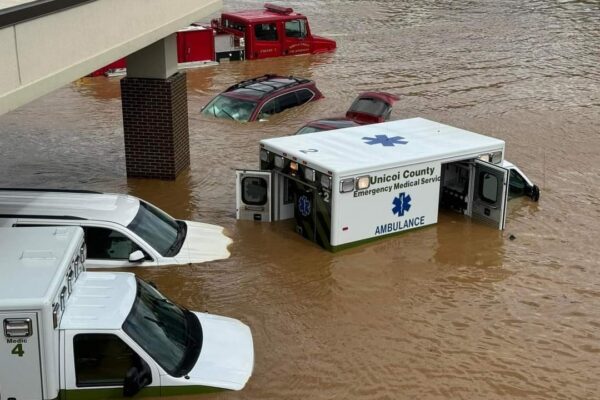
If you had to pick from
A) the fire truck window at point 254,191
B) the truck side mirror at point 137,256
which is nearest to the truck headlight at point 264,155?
the fire truck window at point 254,191

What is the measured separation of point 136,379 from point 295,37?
26322 millimetres

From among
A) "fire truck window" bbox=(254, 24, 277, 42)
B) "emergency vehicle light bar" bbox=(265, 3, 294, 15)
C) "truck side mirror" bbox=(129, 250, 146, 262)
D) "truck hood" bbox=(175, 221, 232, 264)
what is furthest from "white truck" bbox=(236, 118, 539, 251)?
"emergency vehicle light bar" bbox=(265, 3, 294, 15)

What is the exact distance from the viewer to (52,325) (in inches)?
321

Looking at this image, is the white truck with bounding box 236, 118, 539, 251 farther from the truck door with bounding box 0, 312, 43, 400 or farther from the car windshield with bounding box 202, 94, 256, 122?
the car windshield with bounding box 202, 94, 256, 122

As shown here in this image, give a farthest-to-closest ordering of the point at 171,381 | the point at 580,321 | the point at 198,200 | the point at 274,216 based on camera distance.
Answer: the point at 198,200 < the point at 274,216 < the point at 580,321 < the point at 171,381

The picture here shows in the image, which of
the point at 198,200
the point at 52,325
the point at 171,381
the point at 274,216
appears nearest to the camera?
the point at 52,325

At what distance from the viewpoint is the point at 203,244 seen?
14688 millimetres

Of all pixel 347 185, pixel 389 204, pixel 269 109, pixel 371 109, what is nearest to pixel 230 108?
pixel 269 109

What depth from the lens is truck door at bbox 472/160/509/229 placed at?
15.6 meters

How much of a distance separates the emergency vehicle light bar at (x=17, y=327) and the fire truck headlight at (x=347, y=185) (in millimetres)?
7176

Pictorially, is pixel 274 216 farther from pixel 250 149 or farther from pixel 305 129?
pixel 250 149

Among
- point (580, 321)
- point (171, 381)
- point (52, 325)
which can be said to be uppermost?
point (52, 325)

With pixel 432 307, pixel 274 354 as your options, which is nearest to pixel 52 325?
pixel 274 354

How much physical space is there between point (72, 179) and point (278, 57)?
1583 cm
